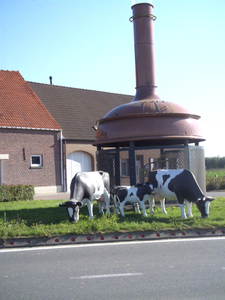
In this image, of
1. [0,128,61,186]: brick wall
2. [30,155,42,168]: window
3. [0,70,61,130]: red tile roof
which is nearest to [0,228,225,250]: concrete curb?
[0,128,61,186]: brick wall

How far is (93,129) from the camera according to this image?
93.6 feet

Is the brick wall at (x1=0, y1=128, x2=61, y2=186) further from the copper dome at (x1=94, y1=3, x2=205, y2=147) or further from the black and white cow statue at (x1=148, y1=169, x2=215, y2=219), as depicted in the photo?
the black and white cow statue at (x1=148, y1=169, x2=215, y2=219)

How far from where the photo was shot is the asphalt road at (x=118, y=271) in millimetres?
4736

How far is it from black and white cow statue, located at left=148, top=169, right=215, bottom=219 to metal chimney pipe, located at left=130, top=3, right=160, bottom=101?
4030 millimetres

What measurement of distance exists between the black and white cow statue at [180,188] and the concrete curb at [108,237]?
1.15 metres

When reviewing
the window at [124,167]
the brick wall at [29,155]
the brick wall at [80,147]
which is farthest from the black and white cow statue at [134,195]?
the window at [124,167]

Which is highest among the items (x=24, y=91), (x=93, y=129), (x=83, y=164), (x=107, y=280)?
(x=24, y=91)

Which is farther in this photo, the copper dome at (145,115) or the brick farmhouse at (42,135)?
the brick farmhouse at (42,135)

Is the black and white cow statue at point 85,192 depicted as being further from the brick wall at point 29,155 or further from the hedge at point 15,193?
the brick wall at point 29,155

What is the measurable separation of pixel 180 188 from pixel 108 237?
9.14 feet

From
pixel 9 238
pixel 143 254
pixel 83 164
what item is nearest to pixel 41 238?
pixel 9 238

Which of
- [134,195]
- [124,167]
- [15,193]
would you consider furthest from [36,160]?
[134,195]

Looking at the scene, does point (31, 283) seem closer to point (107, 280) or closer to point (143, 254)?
point (107, 280)

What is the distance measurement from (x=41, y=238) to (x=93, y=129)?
20847 mm
